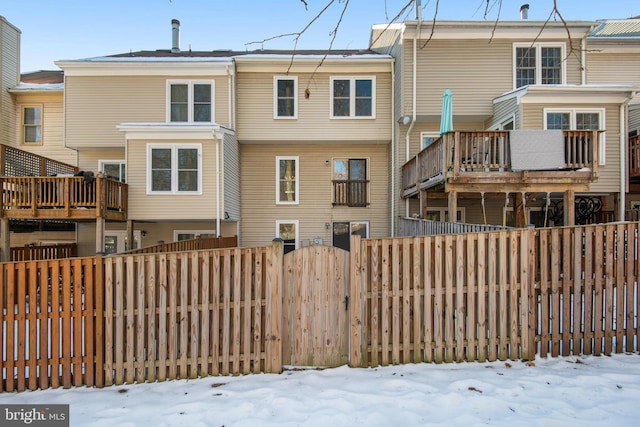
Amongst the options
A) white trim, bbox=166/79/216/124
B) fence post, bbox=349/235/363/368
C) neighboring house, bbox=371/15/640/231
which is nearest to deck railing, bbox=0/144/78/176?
white trim, bbox=166/79/216/124

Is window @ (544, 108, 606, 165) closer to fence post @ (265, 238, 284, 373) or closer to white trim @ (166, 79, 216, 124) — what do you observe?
fence post @ (265, 238, 284, 373)

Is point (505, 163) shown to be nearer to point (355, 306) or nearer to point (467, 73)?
point (467, 73)

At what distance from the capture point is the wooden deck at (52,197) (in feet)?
29.3

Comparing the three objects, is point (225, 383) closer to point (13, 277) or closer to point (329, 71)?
point (13, 277)

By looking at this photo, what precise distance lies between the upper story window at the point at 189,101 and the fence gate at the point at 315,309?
9.72 m

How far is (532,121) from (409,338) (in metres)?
9.51

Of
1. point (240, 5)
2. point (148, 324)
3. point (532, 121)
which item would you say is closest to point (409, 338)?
point (148, 324)

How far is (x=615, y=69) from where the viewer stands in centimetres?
1271

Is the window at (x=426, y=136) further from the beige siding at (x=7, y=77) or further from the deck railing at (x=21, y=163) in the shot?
the beige siding at (x=7, y=77)

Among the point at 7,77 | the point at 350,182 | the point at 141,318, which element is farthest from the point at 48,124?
the point at 141,318

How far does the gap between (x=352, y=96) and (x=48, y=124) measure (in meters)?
11.9

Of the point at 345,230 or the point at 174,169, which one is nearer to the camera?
the point at 174,169

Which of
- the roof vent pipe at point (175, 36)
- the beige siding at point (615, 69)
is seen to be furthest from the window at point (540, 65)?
the roof vent pipe at point (175, 36)

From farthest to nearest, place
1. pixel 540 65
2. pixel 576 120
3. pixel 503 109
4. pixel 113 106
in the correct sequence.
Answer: pixel 113 106
pixel 540 65
pixel 503 109
pixel 576 120
